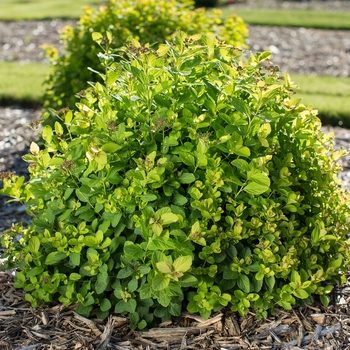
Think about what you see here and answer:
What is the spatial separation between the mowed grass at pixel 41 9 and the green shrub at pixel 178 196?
463 inches

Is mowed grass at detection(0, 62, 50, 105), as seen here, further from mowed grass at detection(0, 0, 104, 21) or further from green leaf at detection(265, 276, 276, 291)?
mowed grass at detection(0, 0, 104, 21)

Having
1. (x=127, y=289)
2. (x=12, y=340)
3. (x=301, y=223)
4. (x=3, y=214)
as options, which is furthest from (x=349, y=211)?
(x=3, y=214)

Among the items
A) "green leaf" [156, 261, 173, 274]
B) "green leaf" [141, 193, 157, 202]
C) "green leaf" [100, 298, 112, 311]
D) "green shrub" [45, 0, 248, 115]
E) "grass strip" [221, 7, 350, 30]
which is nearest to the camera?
"green leaf" [156, 261, 173, 274]

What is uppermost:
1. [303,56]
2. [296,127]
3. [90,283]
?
[296,127]

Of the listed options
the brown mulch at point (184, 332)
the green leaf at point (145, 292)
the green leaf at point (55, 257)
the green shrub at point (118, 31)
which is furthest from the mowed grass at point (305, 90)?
the green leaf at point (145, 292)

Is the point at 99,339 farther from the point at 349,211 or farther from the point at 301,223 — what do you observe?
the point at 349,211

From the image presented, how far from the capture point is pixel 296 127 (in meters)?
2.71

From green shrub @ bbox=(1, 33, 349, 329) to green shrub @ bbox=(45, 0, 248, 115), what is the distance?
2.45 m

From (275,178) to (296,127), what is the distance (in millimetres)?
300

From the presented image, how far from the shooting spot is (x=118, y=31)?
5.15 m

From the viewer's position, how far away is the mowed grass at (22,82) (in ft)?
22.3

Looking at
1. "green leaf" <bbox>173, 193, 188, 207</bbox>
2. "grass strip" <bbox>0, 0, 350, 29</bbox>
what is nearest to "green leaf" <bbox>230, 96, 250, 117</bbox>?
"green leaf" <bbox>173, 193, 188, 207</bbox>

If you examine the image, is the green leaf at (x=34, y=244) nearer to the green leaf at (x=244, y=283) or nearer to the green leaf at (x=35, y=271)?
the green leaf at (x=35, y=271)

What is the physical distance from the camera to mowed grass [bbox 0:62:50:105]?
6805 mm
